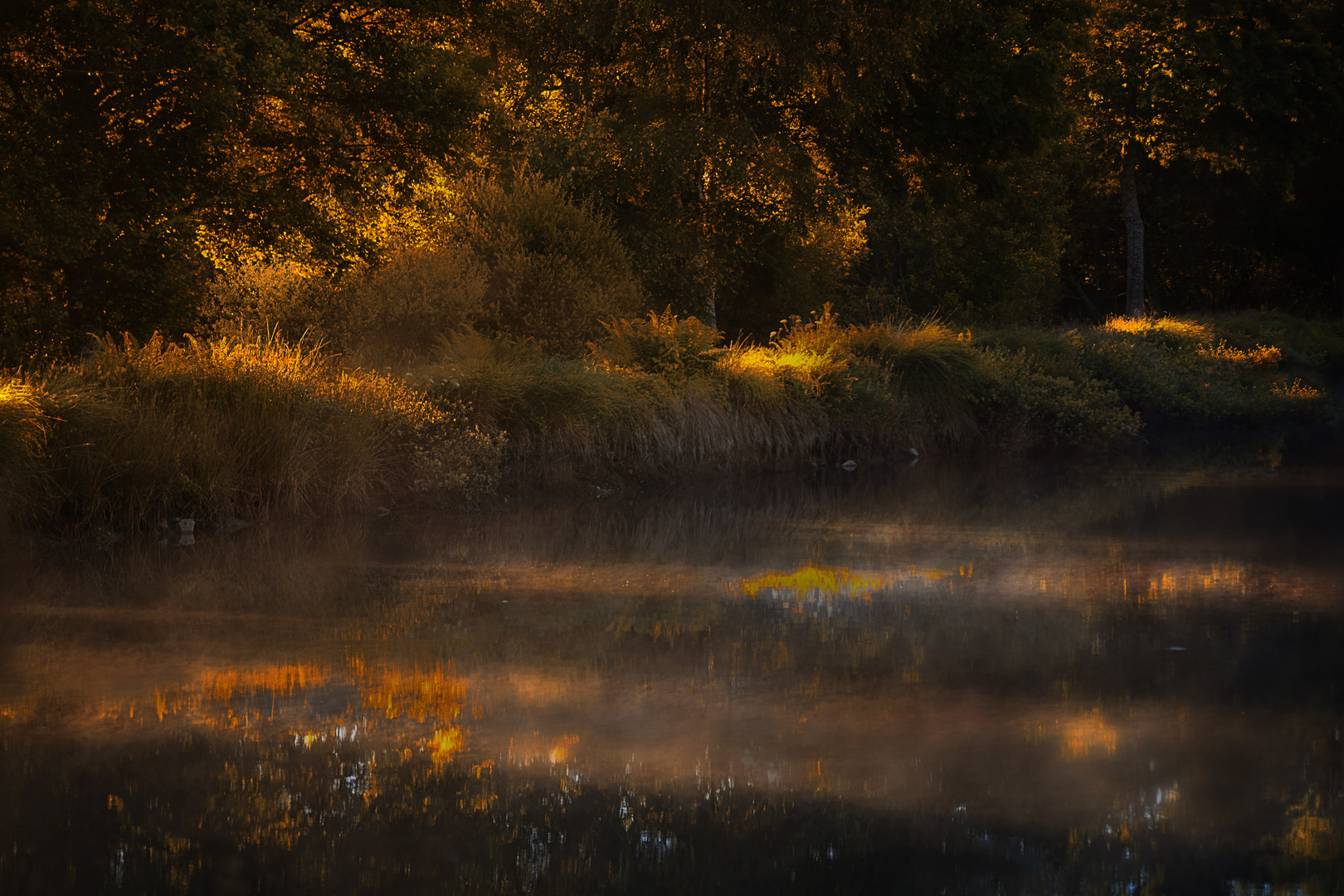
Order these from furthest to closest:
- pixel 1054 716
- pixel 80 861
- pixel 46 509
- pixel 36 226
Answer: pixel 36 226
pixel 46 509
pixel 1054 716
pixel 80 861

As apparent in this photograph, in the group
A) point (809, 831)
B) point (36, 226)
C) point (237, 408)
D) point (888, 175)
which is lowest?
point (809, 831)

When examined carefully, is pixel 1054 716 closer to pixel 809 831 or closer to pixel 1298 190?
pixel 809 831

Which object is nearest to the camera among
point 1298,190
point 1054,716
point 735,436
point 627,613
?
point 1054,716

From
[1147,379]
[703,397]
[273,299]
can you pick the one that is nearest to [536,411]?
[703,397]

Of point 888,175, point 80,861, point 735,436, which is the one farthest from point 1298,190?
point 80,861

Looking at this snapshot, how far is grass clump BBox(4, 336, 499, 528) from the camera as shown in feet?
36.6

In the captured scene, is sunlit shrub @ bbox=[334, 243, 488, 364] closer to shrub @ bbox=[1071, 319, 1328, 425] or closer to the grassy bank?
the grassy bank

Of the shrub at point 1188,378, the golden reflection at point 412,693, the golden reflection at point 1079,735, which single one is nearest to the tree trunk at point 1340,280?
the shrub at point 1188,378

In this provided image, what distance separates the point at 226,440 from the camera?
1209 centimetres

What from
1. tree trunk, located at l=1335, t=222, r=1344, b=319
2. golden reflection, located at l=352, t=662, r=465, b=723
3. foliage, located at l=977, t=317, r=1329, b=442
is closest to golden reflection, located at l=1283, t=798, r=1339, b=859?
golden reflection, located at l=352, t=662, r=465, b=723

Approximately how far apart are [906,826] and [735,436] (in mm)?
12314

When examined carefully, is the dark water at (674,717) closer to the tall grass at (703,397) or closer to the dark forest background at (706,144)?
the tall grass at (703,397)

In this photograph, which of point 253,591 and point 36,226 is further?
point 36,226

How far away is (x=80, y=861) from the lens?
448 cm
